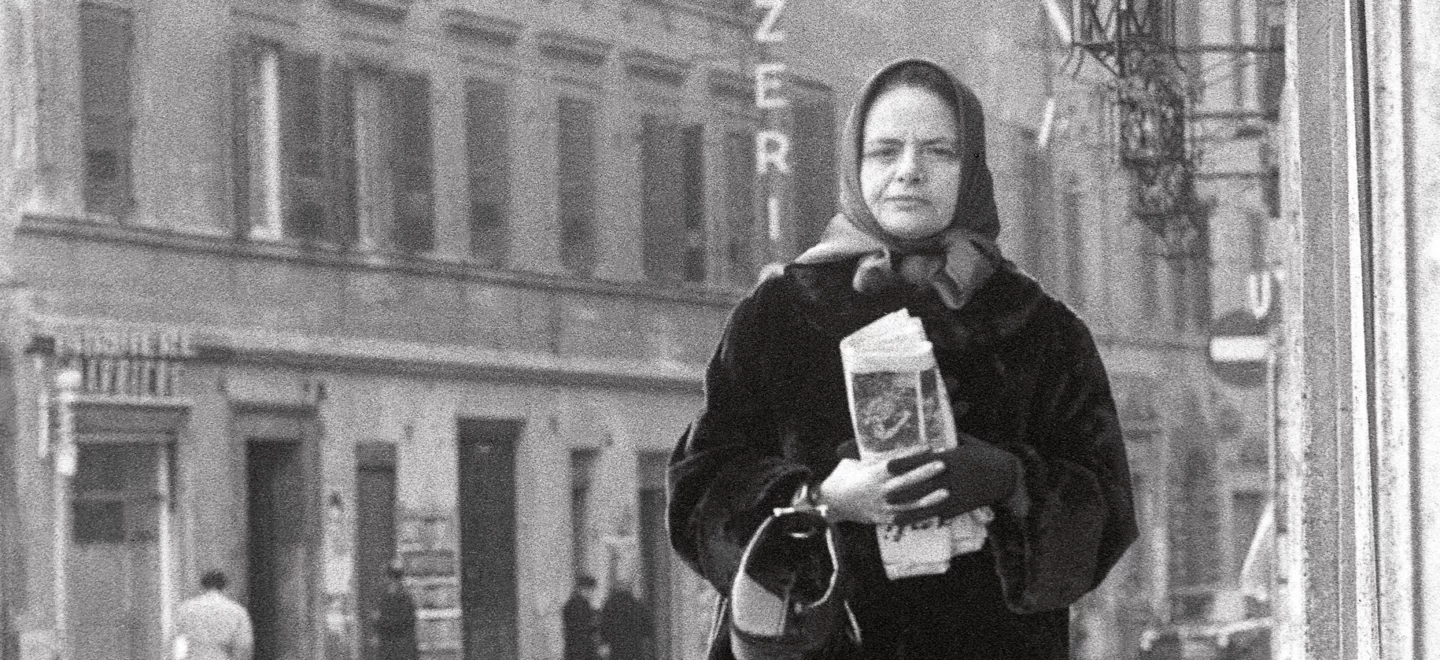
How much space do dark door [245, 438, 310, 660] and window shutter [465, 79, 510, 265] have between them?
3.51m

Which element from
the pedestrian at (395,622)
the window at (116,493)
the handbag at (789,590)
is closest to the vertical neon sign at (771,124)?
the pedestrian at (395,622)

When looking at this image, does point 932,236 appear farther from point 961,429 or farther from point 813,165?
point 813,165

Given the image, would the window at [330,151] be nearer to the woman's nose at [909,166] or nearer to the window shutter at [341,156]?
the window shutter at [341,156]

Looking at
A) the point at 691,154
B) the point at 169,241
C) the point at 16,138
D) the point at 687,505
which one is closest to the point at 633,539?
the point at 691,154

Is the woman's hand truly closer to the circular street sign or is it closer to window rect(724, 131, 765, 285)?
the circular street sign

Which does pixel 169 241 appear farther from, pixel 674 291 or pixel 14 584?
pixel 674 291

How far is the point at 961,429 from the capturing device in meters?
4.61

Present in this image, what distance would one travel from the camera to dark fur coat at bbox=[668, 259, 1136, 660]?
462 centimetres

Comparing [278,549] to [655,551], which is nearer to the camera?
[278,549]

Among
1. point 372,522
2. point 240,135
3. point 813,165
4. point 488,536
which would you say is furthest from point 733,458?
point 813,165

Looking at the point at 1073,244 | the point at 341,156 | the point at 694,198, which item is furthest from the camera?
the point at 1073,244

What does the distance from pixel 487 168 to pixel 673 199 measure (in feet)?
11.2

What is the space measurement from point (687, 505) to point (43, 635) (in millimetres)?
21508

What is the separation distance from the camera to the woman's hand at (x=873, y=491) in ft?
14.6
